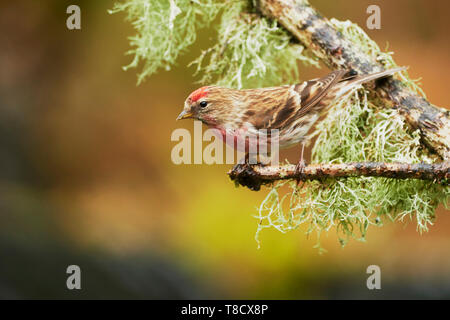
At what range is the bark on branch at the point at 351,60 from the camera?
8.25 feet

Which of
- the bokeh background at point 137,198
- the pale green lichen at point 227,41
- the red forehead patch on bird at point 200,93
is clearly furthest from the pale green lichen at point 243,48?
the bokeh background at point 137,198

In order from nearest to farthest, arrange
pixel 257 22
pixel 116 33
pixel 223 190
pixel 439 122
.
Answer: pixel 439 122 → pixel 257 22 → pixel 223 190 → pixel 116 33

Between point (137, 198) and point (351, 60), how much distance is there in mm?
2792

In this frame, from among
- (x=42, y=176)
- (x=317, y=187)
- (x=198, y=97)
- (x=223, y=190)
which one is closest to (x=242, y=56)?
(x=198, y=97)

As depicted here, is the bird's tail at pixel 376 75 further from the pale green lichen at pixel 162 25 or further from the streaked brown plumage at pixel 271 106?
the pale green lichen at pixel 162 25

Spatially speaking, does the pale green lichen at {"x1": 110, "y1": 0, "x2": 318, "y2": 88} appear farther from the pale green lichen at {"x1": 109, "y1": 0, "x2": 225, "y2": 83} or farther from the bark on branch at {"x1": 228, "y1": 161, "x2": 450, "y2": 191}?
the bark on branch at {"x1": 228, "y1": 161, "x2": 450, "y2": 191}

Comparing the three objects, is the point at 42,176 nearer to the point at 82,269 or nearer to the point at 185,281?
the point at 82,269

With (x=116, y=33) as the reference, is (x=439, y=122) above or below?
below

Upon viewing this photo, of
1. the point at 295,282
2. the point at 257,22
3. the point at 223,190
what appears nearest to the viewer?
the point at 257,22

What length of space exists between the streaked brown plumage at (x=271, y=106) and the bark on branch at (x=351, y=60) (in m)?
0.09

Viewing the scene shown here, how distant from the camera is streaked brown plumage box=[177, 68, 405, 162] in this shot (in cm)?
265

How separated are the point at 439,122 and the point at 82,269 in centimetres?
288

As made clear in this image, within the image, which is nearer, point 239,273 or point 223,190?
point 239,273

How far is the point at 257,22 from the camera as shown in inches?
118
